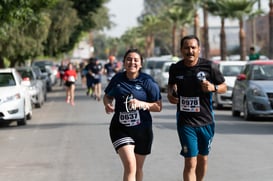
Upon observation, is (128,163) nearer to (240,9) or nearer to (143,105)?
(143,105)

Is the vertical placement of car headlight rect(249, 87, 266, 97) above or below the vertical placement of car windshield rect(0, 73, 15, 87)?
below

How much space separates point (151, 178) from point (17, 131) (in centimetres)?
875

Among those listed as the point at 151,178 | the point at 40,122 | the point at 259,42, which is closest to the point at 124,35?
the point at 259,42

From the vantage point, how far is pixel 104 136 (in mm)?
15930

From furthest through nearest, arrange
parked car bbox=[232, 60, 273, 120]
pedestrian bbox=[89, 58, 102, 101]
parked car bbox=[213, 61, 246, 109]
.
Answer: pedestrian bbox=[89, 58, 102, 101]
parked car bbox=[213, 61, 246, 109]
parked car bbox=[232, 60, 273, 120]

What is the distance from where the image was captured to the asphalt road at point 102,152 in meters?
10.5

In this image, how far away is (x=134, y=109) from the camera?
7590 millimetres

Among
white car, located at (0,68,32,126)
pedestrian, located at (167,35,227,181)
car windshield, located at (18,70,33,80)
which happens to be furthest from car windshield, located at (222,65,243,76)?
pedestrian, located at (167,35,227,181)

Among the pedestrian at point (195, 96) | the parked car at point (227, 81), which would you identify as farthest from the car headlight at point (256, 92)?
the pedestrian at point (195, 96)

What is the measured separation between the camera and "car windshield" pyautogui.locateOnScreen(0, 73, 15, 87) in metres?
20.5

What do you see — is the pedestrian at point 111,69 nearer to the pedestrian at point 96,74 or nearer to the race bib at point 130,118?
the pedestrian at point 96,74

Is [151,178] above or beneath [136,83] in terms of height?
beneath

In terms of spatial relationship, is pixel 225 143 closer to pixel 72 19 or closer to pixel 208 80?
pixel 208 80

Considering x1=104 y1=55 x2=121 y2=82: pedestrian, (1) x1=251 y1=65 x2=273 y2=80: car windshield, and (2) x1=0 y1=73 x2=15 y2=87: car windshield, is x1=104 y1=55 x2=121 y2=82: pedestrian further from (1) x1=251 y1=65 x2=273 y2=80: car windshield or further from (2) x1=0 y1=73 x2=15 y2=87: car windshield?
(1) x1=251 y1=65 x2=273 y2=80: car windshield
